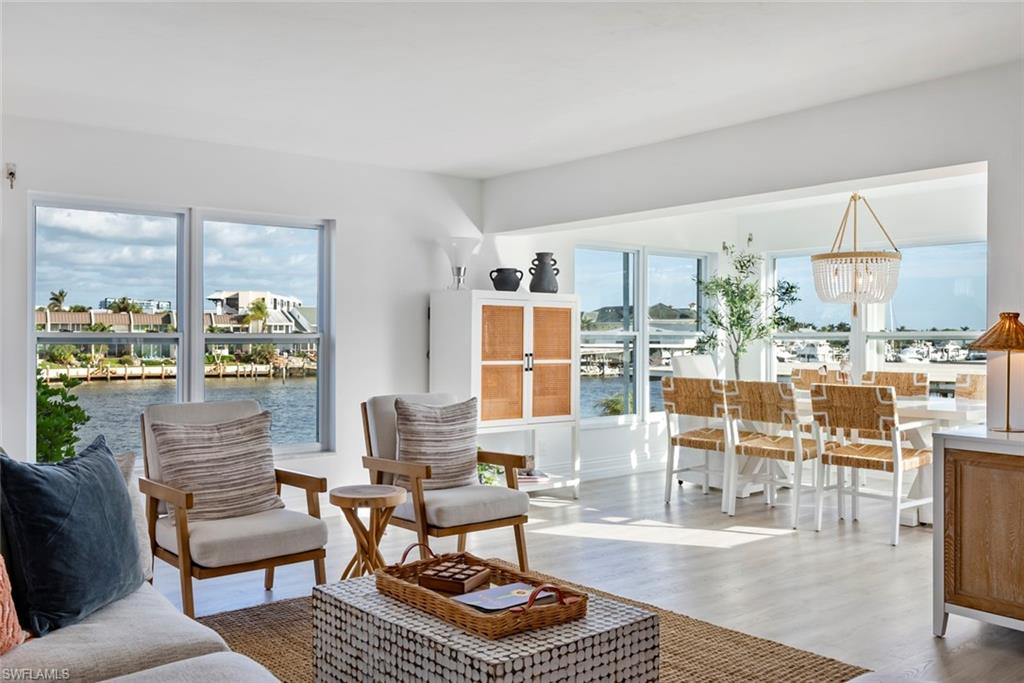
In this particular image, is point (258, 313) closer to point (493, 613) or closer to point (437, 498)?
point (437, 498)

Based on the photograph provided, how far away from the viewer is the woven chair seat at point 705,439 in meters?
6.20

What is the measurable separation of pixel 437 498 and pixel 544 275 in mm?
2964

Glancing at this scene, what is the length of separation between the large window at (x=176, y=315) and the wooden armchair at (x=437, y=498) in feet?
5.32

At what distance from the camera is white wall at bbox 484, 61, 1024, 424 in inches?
154

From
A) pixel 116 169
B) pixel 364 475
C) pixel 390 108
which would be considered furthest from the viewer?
pixel 364 475

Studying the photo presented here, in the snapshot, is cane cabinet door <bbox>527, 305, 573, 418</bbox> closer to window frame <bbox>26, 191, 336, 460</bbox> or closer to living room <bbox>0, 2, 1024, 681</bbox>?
living room <bbox>0, 2, 1024, 681</bbox>

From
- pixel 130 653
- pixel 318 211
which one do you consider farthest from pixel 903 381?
pixel 130 653

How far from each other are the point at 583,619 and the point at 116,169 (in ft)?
13.4

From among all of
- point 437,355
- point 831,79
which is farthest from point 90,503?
point 437,355

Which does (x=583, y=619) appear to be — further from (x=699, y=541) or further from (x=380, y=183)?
(x=380, y=183)

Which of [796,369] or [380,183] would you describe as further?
[796,369]

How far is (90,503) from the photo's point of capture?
247 cm

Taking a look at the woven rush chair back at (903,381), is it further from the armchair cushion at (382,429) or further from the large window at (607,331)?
the armchair cushion at (382,429)

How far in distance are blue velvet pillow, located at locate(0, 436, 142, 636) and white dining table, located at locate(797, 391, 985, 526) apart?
4.55m
